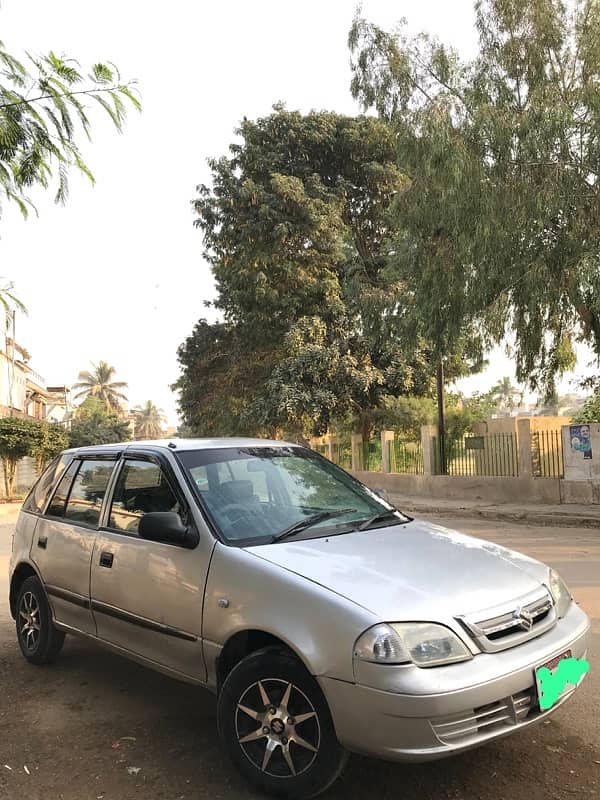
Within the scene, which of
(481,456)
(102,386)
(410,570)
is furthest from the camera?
(102,386)

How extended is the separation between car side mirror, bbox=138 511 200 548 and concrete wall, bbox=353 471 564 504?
14.1 metres

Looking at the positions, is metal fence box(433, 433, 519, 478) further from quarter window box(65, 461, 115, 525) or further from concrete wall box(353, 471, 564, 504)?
quarter window box(65, 461, 115, 525)

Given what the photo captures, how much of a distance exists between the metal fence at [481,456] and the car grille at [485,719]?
1504 centimetres

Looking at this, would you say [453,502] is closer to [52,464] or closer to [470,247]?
[470,247]

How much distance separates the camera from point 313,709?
292cm

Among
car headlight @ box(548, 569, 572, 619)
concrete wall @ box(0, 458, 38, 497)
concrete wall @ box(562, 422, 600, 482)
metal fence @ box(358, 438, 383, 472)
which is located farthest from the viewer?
concrete wall @ box(0, 458, 38, 497)

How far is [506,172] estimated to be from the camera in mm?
13352

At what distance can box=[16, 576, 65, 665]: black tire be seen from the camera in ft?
15.9

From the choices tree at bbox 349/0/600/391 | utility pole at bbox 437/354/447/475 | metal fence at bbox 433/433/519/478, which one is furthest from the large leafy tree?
tree at bbox 349/0/600/391

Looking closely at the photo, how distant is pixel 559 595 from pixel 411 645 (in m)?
1.08

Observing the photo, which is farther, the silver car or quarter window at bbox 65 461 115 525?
quarter window at bbox 65 461 115 525

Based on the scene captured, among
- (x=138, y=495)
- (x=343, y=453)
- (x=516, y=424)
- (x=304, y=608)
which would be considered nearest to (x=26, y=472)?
(x=343, y=453)

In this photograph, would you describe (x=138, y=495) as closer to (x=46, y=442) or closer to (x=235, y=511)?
(x=235, y=511)

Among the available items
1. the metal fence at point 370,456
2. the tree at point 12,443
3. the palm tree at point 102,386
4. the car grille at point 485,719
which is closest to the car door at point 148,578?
the car grille at point 485,719
